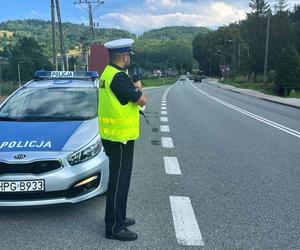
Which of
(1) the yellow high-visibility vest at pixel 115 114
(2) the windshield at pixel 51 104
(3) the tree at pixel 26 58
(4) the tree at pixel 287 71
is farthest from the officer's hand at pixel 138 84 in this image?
(3) the tree at pixel 26 58

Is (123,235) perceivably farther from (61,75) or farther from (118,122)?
(61,75)

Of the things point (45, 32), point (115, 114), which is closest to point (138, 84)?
point (115, 114)

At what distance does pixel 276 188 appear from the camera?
641 cm

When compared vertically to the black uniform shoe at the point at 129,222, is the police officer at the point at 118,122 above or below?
above

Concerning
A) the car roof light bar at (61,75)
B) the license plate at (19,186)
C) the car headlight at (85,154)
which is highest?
the car roof light bar at (61,75)

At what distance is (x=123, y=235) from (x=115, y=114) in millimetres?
1144

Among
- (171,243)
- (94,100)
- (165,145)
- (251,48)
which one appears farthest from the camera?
(251,48)

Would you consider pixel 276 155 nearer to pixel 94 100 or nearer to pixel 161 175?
pixel 161 175

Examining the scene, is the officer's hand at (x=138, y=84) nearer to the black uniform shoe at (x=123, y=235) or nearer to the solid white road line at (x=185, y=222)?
the black uniform shoe at (x=123, y=235)

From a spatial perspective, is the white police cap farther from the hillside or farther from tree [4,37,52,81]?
tree [4,37,52,81]

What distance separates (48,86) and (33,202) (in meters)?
2.79

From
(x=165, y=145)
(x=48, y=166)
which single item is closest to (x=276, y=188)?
(x=48, y=166)

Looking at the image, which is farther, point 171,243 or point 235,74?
point 235,74

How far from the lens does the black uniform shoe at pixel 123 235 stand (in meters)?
4.34
